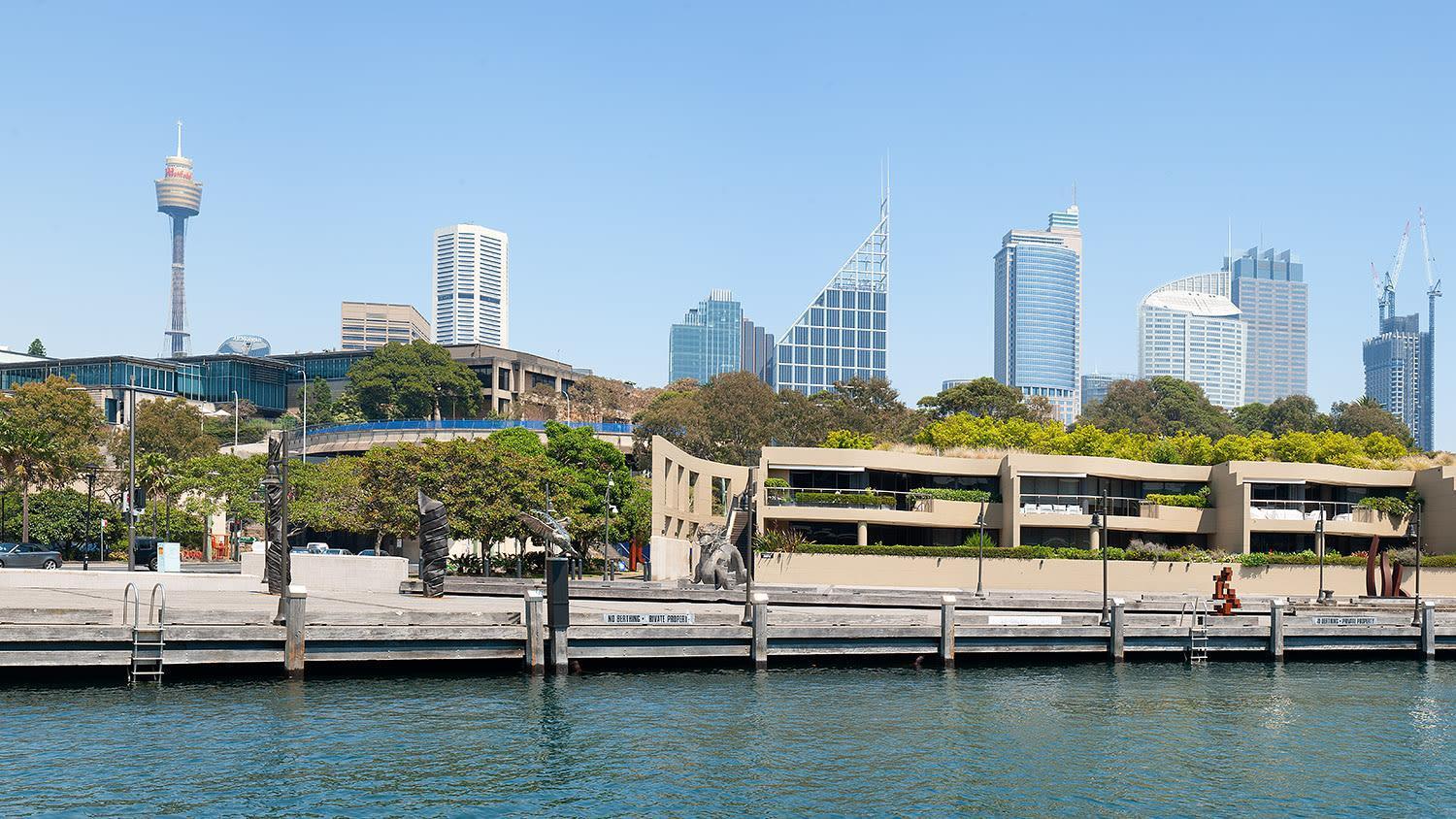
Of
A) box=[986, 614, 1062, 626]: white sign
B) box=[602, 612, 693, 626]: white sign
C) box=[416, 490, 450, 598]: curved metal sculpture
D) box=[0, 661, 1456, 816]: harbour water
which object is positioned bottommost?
box=[0, 661, 1456, 816]: harbour water

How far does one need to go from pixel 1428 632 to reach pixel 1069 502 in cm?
3134

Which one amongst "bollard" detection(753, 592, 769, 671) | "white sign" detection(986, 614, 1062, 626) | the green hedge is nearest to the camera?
"bollard" detection(753, 592, 769, 671)

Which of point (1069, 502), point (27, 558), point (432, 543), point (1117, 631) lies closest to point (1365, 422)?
point (1069, 502)

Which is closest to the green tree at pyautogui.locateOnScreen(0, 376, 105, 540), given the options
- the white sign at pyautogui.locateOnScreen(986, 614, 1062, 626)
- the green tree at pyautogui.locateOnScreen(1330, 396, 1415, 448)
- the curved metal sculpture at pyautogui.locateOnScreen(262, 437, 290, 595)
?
the curved metal sculpture at pyautogui.locateOnScreen(262, 437, 290, 595)

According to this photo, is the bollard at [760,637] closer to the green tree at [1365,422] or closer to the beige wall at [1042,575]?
the beige wall at [1042,575]

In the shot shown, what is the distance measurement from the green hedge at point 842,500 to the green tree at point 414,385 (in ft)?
326

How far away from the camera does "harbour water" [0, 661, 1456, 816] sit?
2692 cm

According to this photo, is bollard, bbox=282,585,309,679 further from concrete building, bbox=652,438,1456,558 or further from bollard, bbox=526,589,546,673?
concrete building, bbox=652,438,1456,558

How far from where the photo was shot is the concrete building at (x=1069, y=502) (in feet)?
259

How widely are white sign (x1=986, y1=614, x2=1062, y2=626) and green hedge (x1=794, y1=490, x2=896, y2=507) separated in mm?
33559

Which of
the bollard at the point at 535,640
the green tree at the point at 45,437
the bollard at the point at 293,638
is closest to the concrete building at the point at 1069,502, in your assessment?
the bollard at the point at 535,640

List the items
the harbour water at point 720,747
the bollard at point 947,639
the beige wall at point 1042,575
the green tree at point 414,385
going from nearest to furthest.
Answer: the harbour water at point 720,747 → the bollard at point 947,639 → the beige wall at point 1042,575 → the green tree at point 414,385

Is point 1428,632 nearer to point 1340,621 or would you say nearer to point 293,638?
point 1340,621

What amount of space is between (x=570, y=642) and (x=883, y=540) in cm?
4323
